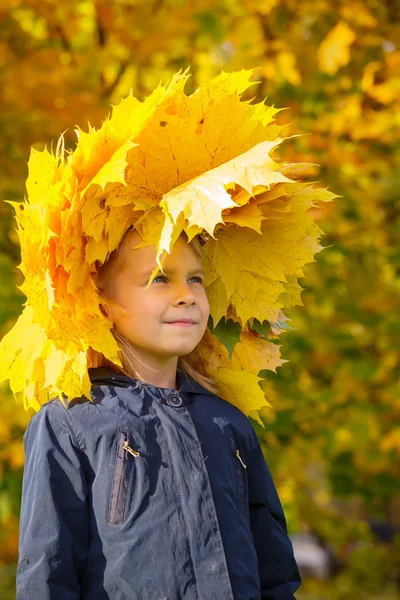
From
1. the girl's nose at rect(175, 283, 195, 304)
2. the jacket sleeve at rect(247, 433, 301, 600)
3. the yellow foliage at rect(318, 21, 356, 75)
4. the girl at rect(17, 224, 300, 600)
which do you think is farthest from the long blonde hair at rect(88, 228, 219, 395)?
the yellow foliage at rect(318, 21, 356, 75)

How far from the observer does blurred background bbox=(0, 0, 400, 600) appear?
5141 millimetres

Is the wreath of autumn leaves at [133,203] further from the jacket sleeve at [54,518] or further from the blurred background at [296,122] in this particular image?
the blurred background at [296,122]

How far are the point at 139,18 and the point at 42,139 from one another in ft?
3.99

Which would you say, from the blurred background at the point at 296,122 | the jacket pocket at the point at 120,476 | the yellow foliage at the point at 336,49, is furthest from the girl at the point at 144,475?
the yellow foliage at the point at 336,49

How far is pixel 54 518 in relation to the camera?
2.11 m

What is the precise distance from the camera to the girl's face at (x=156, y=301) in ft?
7.66

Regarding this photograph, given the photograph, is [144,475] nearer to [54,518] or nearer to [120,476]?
[120,476]

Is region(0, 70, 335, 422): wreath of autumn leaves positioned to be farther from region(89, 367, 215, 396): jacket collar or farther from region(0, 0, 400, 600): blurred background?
region(0, 0, 400, 600): blurred background

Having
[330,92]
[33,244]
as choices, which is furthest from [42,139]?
[33,244]

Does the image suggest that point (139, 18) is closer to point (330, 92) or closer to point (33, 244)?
point (330, 92)

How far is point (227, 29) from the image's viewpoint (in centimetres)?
636

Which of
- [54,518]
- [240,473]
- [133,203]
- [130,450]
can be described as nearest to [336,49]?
[133,203]

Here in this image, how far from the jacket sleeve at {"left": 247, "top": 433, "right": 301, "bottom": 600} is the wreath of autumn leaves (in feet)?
1.56

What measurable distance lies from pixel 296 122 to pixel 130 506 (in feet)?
13.1
